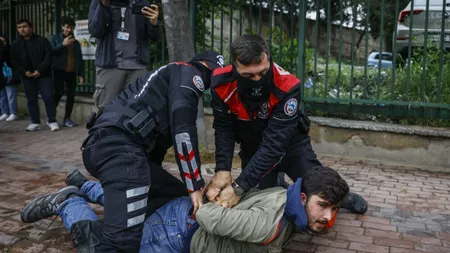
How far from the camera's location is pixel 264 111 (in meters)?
3.19

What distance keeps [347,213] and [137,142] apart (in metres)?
1.91

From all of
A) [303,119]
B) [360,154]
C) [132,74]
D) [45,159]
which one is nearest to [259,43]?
[303,119]

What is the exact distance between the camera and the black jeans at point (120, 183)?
101 inches

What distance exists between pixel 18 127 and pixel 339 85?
17.9 feet

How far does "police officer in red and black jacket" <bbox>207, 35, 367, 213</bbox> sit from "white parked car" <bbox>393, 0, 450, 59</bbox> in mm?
3171

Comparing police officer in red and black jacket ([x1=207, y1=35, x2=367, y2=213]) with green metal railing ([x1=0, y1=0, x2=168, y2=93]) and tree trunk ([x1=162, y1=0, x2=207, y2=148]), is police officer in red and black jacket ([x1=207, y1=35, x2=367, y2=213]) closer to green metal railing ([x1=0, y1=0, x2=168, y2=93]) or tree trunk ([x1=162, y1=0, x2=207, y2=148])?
tree trunk ([x1=162, y1=0, x2=207, y2=148])

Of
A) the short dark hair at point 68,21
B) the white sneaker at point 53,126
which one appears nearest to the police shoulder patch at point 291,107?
the white sneaker at point 53,126

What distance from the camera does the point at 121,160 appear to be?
2.65 metres

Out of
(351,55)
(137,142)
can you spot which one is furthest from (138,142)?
(351,55)

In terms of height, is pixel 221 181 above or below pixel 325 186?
below

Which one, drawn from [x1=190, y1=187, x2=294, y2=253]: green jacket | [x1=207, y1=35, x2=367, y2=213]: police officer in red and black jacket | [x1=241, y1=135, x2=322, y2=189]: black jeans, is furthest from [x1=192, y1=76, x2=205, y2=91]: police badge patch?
[x1=241, y1=135, x2=322, y2=189]: black jeans

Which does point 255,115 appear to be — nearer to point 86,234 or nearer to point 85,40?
point 86,234

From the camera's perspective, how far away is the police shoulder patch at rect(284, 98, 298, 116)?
3012 mm

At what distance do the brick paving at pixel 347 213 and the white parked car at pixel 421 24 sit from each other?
1.67m
